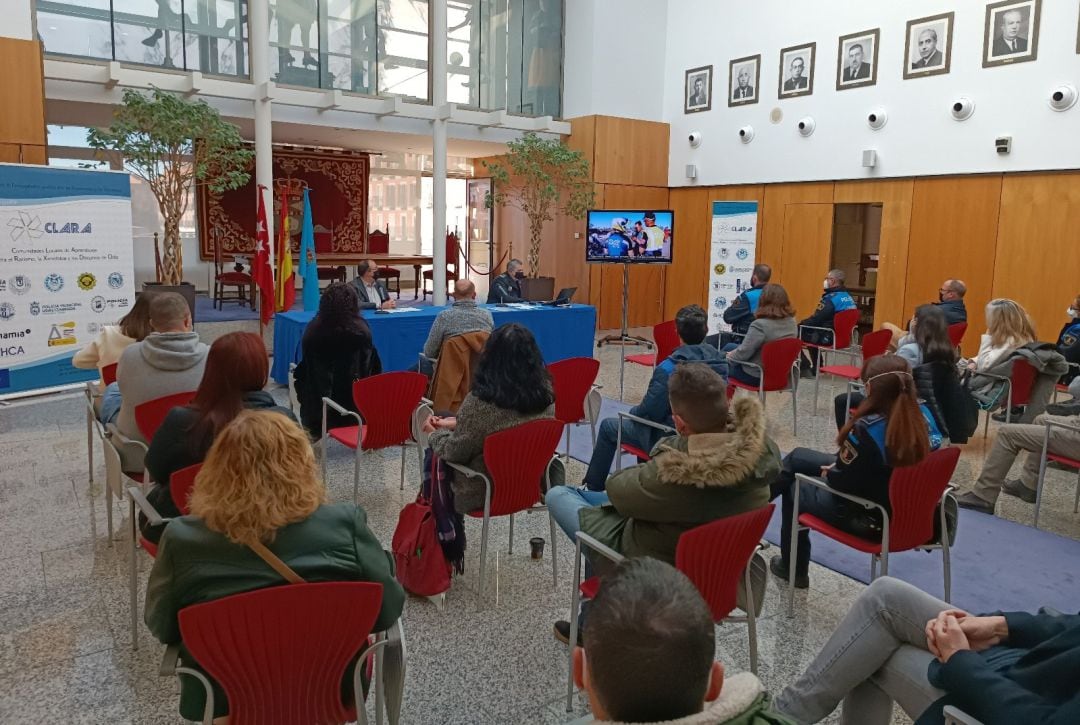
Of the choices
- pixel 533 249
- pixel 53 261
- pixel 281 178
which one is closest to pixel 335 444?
pixel 53 261

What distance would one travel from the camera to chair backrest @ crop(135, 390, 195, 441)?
334 centimetres

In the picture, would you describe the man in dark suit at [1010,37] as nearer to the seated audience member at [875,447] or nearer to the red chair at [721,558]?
the seated audience member at [875,447]

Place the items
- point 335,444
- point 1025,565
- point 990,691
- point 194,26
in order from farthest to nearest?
point 194,26, point 335,444, point 1025,565, point 990,691

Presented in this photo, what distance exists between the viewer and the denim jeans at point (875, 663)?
2.02m

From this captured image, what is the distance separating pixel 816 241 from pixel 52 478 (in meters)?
9.33

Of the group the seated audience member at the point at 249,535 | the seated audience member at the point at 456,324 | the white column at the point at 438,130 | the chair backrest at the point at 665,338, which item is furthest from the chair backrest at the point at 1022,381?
the white column at the point at 438,130

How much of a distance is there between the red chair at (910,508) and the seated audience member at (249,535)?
192 centimetres

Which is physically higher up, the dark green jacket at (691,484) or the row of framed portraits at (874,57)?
the row of framed portraits at (874,57)

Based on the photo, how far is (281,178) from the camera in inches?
587

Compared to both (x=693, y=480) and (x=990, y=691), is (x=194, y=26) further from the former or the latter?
(x=990, y=691)

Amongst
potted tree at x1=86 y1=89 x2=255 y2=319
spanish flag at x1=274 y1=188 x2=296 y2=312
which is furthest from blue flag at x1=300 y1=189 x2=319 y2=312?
potted tree at x1=86 y1=89 x2=255 y2=319

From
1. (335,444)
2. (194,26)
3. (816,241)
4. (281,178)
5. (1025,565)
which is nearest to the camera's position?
(1025,565)

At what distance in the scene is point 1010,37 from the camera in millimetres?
8445

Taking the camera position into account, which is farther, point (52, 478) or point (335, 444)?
point (335, 444)
